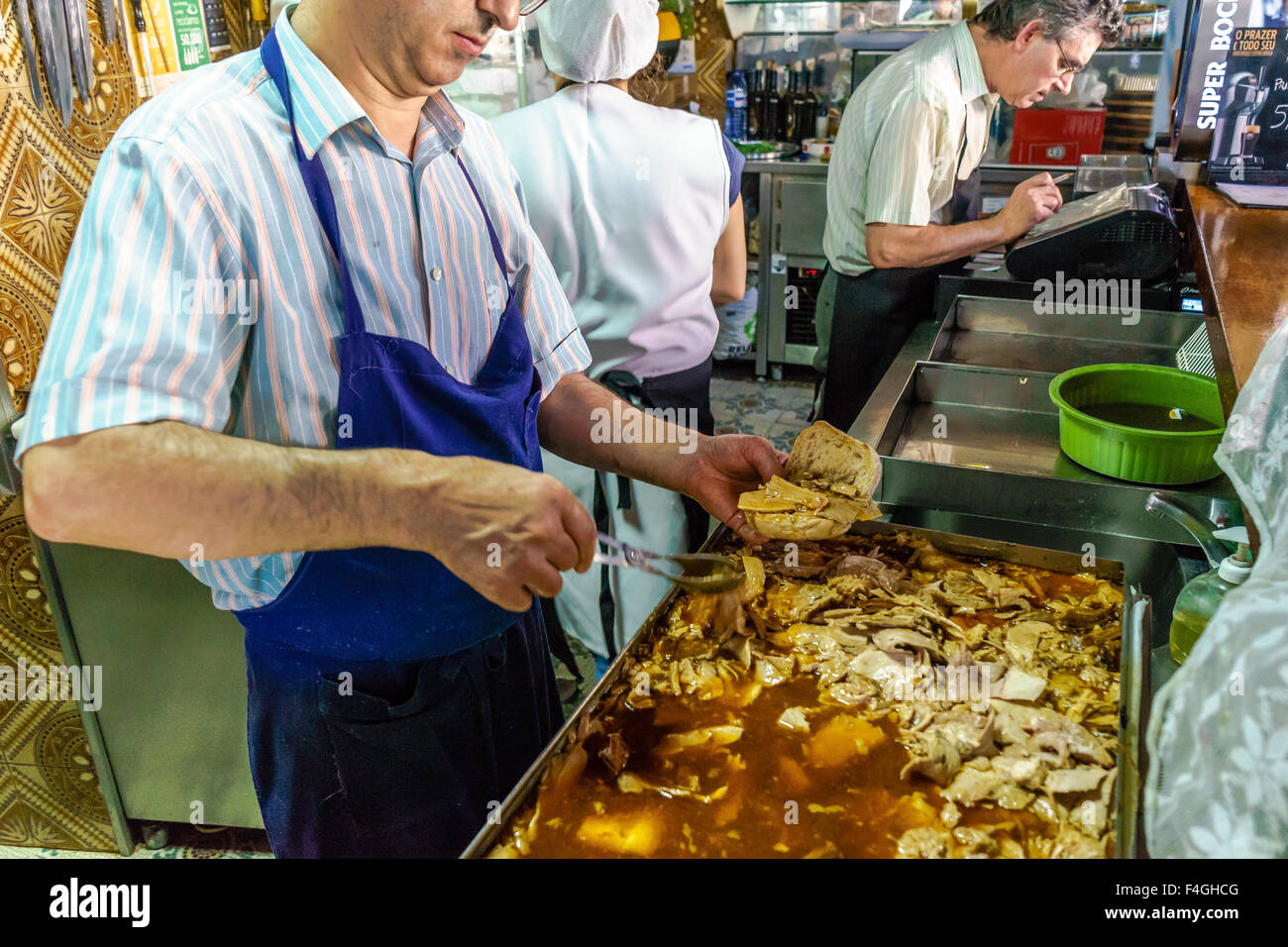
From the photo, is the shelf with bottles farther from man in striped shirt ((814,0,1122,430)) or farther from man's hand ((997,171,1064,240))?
man's hand ((997,171,1064,240))

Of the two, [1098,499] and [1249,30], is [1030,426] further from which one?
[1249,30]

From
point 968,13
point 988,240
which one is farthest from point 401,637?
point 968,13

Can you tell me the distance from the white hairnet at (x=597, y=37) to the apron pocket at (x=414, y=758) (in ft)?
5.31

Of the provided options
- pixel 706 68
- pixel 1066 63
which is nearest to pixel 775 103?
pixel 706 68

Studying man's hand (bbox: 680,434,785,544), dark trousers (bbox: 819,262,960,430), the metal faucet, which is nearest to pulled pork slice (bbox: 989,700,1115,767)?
the metal faucet

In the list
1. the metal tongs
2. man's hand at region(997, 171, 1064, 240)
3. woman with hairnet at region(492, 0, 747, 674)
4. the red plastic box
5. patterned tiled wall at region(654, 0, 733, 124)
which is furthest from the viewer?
patterned tiled wall at region(654, 0, 733, 124)

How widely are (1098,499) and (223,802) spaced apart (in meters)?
2.37

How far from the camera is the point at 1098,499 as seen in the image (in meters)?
1.73

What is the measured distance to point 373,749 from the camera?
1.47m

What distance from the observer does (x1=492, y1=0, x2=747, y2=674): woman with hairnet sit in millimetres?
2393

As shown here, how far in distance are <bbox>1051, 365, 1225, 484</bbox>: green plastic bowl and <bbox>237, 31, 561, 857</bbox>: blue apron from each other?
1110 mm

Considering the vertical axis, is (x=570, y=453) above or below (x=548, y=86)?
below

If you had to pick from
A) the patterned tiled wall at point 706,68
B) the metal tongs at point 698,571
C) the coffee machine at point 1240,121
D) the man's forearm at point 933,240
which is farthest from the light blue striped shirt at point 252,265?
the patterned tiled wall at point 706,68

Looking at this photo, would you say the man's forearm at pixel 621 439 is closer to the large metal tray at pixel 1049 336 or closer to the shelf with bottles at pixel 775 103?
the large metal tray at pixel 1049 336
